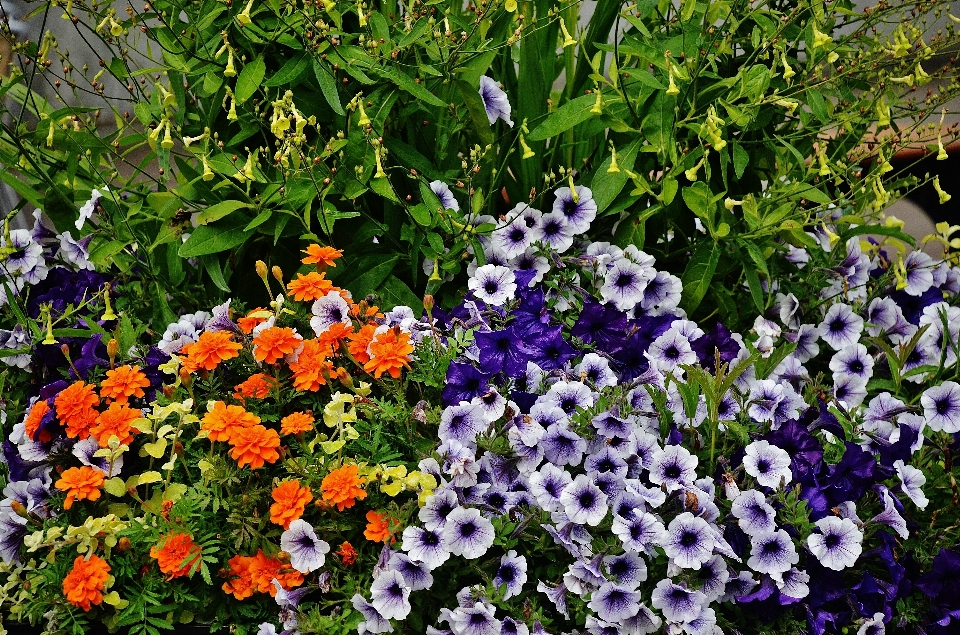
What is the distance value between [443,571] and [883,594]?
708mm

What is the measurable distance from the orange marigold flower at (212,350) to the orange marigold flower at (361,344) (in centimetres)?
20

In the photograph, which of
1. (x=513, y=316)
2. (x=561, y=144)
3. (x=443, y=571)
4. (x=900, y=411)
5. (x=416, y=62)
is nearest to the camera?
(x=443, y=571)

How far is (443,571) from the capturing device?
1.40 m

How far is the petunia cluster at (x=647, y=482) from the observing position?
127 cm

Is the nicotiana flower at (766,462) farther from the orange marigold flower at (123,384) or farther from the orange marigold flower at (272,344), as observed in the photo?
the orange marigold flower at (123,384)

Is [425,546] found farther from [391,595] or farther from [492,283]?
[492,283]

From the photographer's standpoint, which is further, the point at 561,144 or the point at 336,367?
the point at 561,144

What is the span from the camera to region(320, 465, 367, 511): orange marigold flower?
4.28 ft

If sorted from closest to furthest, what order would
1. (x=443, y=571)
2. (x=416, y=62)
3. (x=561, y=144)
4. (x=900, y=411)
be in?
(x=443, y=571)
(x=900, y=411)
(x=416, y=62)
(x=561, y=144)

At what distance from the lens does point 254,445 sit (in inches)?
52.9

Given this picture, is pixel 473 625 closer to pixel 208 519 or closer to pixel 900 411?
pixel 208 519

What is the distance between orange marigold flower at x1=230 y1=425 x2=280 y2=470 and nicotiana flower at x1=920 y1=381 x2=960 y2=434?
115cm

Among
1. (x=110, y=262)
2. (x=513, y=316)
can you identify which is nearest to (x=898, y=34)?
(x=513, y=316)

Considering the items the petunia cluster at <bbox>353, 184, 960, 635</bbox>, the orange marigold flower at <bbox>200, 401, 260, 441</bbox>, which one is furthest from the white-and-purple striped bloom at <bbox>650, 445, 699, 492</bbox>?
the orange marigold flower at <bbox>200, 401, 260, 441</bbox>
